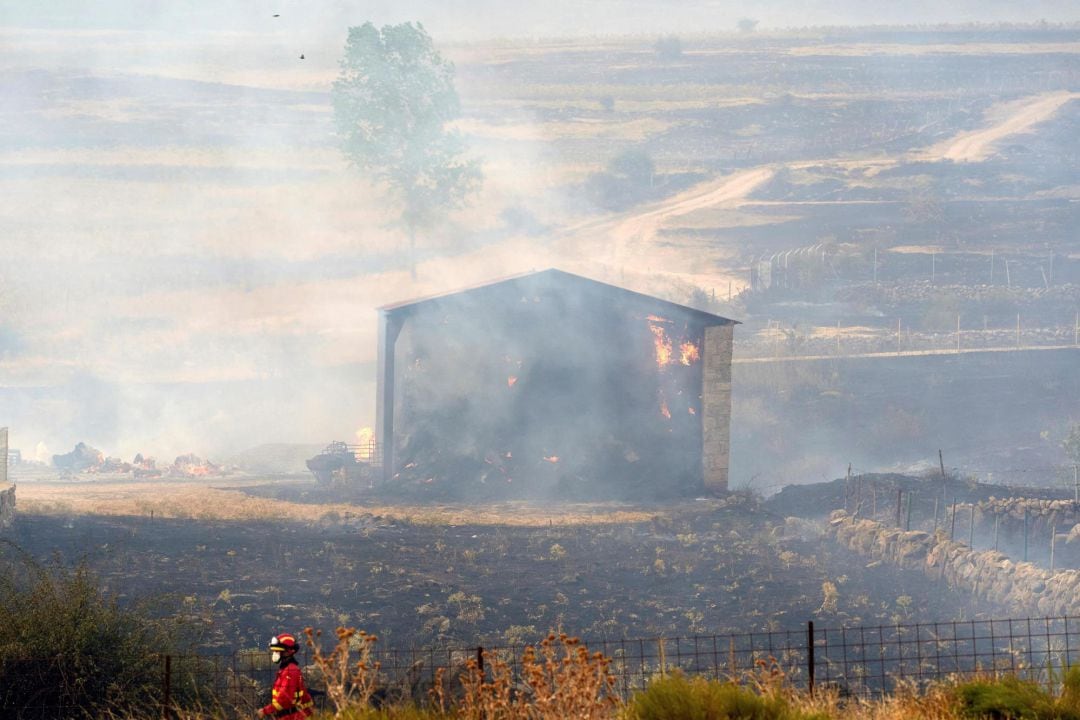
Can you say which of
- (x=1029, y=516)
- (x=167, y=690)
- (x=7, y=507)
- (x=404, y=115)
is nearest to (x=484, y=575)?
(x=7, y=507)

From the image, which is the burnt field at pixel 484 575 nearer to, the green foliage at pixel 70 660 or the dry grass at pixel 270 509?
the dry grass at pixel 270 509

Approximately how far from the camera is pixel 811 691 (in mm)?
11438

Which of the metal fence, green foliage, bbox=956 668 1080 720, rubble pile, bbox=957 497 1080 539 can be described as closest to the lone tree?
rubble pile, bbox=957 497 1080 539

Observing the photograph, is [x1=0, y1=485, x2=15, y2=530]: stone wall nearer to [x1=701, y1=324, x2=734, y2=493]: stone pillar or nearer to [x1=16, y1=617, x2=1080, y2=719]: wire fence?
[x1=16, y1=617, x2=1080, y2=719]: wire fence

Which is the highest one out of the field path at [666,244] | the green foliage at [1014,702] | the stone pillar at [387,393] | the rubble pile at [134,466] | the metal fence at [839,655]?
the field path at [666,244]

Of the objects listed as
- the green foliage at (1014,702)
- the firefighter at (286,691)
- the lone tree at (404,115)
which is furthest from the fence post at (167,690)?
the lone tree at (404,115)

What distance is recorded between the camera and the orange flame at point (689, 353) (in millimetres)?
36781

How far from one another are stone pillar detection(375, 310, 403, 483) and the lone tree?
34.6 meters

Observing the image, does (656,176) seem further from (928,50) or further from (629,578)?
(629,578)

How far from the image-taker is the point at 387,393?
3803 centimetres

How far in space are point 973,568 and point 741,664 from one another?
718cm

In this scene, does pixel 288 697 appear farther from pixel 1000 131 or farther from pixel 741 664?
pixel 1000 131

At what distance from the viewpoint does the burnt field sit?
65.5 feet

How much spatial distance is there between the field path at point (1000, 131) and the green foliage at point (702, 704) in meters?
91.1
